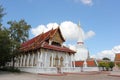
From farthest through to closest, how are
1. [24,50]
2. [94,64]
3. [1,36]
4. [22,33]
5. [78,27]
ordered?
[78,27], [94,64], [24,50], [22,33], [1,36]

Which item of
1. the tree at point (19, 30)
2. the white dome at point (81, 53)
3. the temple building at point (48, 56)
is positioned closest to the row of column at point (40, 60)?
the temple building at point (48, 56)

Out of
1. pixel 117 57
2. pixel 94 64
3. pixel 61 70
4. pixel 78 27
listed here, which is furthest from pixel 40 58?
pixel 117 57

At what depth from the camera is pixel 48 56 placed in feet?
108

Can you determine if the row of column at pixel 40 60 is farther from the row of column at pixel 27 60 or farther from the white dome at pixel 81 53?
the white dome at pixel 81 53

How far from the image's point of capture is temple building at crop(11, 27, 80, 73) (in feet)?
102

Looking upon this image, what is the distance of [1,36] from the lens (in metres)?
25.2

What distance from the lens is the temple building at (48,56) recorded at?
30969 mm

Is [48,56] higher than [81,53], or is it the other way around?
[81,53]

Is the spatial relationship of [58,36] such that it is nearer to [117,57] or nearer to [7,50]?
[7,50]

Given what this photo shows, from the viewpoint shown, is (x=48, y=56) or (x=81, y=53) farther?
(x=81, y=53)

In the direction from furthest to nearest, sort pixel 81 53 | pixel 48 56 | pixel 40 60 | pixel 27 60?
1. pixel 81 53
2. pixel 27 60
3. pixel 48 56
4. pixel 40 60

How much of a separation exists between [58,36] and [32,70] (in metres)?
8.84

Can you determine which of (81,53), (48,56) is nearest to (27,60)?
(48,56)

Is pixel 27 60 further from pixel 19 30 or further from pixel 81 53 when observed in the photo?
pixel 81 53
